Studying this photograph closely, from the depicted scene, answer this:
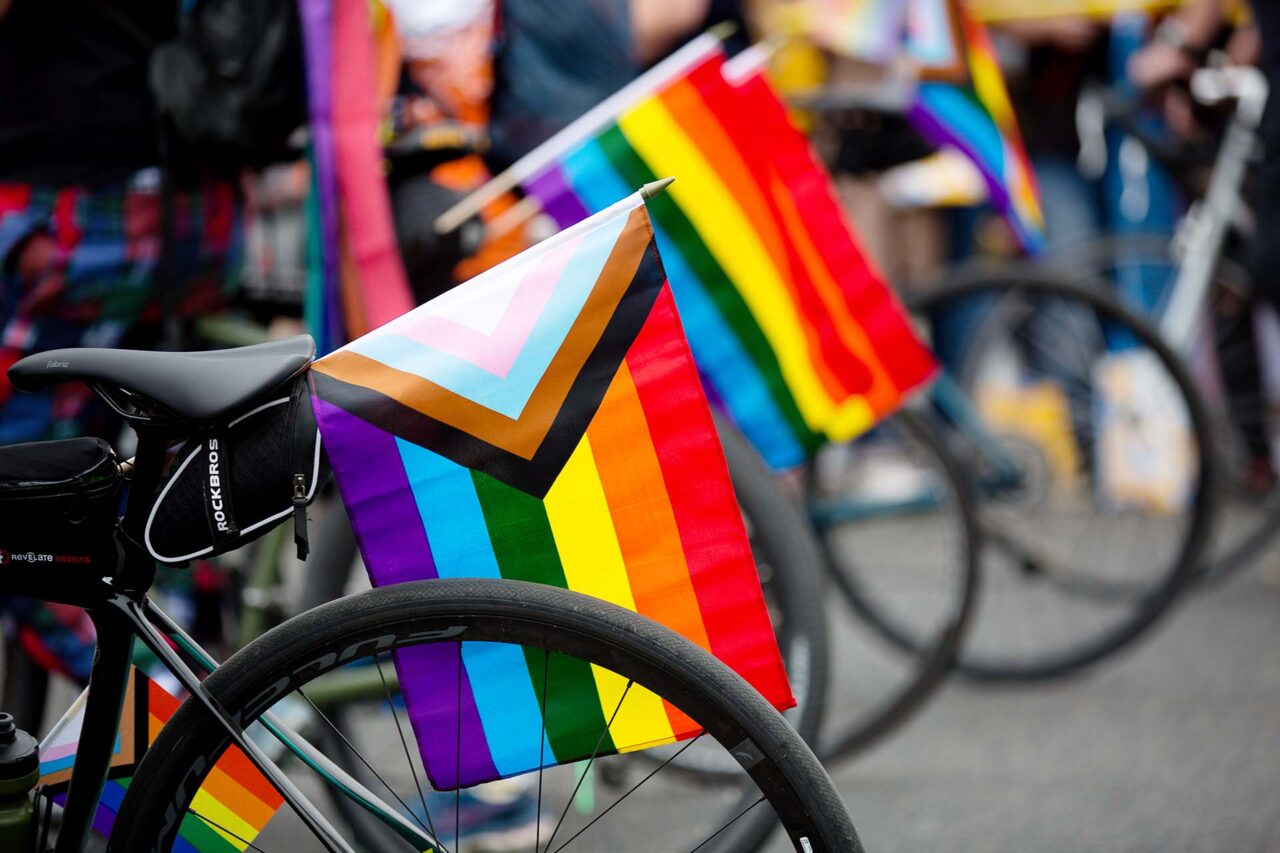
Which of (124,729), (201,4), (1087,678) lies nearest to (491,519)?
(124,729)

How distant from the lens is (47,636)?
7.65 feet

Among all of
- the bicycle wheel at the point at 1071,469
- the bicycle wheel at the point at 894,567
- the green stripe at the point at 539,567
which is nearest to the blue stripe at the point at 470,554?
the green stripe at the point at 539,567

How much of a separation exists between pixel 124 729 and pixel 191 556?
0.24 meters

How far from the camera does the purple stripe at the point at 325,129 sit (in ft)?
8.01

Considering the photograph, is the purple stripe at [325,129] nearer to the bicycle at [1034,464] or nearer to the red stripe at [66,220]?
the red stripe at [66,220]

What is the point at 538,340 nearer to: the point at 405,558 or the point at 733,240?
the point at 405,558

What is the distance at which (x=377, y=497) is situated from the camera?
149 cm

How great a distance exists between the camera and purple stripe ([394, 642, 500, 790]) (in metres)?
1.52

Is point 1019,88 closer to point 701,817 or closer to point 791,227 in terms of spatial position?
point 791,227

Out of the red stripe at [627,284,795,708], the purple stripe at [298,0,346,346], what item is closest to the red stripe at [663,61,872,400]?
the purple stripe at [298,0,346,346]

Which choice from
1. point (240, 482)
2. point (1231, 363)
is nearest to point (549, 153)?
point (240, 482)

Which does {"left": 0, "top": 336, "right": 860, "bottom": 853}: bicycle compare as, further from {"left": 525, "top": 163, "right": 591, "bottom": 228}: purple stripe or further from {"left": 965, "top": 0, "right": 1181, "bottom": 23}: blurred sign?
{"left": 965, "top": 0, "right": 1181, "bottom": 23}: blurred sign

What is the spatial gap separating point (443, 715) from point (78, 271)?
1.25 meters

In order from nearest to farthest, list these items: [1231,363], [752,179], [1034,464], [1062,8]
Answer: [752,179], [1034,464], [1231,363], [1062,8]
